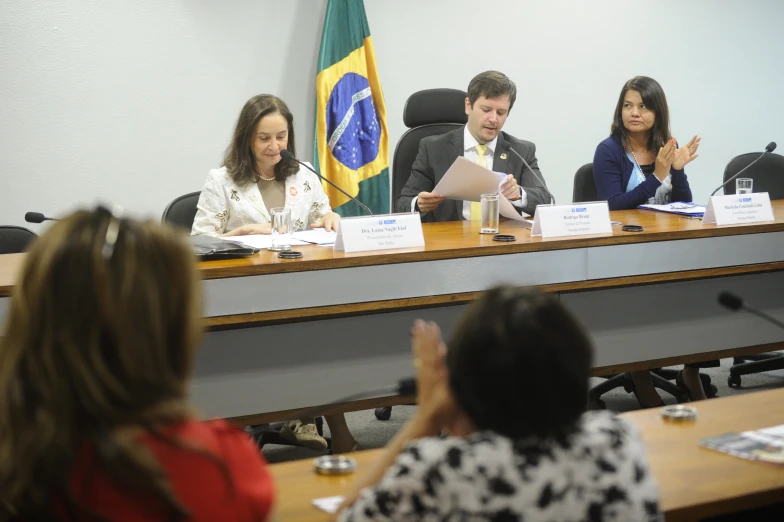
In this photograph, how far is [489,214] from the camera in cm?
330

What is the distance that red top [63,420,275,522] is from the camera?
986mm

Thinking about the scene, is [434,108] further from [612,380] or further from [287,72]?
[612,380]

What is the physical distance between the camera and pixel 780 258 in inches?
133

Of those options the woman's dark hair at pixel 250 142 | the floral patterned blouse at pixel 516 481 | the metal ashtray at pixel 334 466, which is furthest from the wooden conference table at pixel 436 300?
the floral patterned blouse at pixel 516 481

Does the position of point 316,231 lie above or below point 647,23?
below

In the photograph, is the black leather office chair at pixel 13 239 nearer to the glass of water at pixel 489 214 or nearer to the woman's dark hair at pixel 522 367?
the glass of water at pixel 489 214

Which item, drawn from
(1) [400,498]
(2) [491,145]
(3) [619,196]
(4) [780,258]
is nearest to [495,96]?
(2) [491,145]

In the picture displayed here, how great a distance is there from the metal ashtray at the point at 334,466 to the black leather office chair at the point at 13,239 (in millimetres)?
2218

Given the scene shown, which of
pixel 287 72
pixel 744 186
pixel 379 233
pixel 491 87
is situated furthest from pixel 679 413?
pixel 287 72

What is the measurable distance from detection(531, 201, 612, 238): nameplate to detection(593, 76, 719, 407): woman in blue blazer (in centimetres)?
79

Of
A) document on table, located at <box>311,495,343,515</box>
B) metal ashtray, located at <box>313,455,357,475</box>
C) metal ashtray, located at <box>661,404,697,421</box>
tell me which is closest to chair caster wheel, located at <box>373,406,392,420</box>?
metal ashtray, located at <box>661,404,697,421</box>

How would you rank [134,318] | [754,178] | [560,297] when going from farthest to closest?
[754,178] < [560,297] < [134,318]

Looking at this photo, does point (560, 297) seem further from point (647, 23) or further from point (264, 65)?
point (647, 23)

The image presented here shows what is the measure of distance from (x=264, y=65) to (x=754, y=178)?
2507 millimetres
